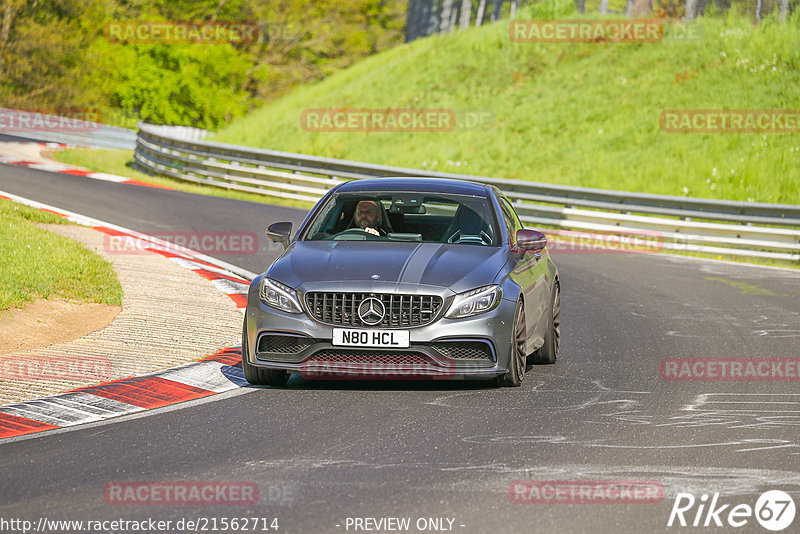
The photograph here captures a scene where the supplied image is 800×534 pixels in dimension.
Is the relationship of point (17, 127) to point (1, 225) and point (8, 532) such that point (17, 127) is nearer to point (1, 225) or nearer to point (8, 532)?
point (1, 225)

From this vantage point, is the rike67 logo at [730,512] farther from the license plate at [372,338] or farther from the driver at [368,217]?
the driver at [368,217]

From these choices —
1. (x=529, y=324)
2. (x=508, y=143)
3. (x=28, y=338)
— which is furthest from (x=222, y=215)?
(x=508, y=143)

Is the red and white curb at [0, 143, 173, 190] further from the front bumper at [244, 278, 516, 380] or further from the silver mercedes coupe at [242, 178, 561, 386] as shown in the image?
the front bumper at [244, 278, 516, 380]

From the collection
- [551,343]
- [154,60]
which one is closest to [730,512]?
[551,343]

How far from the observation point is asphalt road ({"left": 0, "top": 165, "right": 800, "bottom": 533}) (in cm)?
532

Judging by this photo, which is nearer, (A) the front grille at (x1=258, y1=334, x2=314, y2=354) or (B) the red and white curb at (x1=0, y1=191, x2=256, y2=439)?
(B) the red and white curb at (x1=0, y1=191, x2=256, y2=439)

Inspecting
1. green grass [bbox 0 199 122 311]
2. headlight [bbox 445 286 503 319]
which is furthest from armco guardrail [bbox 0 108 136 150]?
headlight [bbox 445 286 503 319]

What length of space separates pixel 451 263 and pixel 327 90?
37305 millimetres

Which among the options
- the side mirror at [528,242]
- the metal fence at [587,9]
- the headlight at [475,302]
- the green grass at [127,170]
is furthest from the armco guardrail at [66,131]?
the headlight at [475,302]

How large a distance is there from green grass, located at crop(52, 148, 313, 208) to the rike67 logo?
65.0 ft

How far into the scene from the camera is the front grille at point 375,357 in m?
7.95

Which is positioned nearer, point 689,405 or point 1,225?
point 689,405

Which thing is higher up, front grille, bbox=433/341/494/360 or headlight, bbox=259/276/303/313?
headlight, bbox=259/276/303/313

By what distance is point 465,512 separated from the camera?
528 cm
